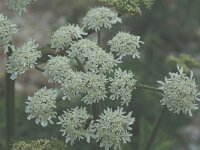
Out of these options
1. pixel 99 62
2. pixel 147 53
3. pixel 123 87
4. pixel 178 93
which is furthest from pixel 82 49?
pixel 147 53

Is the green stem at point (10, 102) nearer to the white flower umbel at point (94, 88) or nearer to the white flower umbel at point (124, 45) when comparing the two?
the white flower umbel at point (94, 88)

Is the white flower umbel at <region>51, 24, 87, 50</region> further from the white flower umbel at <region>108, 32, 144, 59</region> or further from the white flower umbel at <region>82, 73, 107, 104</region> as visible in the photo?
the white flower umbel at <region>82, 73, 107, 104</region>

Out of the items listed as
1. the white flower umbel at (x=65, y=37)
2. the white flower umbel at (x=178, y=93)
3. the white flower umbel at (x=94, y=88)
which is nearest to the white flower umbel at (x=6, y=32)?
the white flower umbel at (x=65, y=37)

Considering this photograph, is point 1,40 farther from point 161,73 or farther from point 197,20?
point 197,20

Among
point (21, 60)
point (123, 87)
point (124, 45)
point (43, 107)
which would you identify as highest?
point (124, 45)

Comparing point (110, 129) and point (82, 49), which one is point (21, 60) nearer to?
point (82, 49)

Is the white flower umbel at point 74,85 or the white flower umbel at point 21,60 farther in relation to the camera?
the white flower umbel at point 21,60
